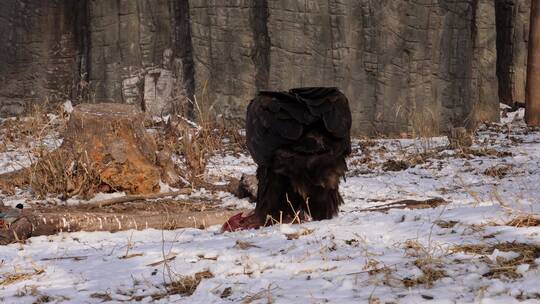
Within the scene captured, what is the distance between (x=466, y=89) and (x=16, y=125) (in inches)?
290

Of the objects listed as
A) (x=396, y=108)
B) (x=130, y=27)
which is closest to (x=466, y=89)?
(x=396, y=108)

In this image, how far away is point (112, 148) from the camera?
7117 millimetres

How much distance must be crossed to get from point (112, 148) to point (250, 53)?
19.6 feet

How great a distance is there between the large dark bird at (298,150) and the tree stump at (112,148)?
2.46 metres

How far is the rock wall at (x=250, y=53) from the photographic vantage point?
1261 centimetres

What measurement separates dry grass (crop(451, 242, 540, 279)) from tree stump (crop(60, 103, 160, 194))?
455 cm

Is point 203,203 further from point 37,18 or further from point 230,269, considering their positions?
point 37,18

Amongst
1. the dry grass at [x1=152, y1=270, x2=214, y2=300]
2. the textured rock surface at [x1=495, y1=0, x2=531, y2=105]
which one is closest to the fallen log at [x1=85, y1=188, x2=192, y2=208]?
the dry grass at [x1=152, y1=270, x2=214, y2=300]

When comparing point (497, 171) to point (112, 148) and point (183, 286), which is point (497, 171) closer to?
point (112, 148)

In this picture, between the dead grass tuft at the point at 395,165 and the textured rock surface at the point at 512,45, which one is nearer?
the dead grass tuft at the point at 395,165

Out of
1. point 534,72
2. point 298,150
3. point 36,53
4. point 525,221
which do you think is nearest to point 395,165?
point 298,150

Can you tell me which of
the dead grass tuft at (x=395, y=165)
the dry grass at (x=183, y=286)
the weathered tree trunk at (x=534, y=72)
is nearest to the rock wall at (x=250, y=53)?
the weathered tree trunk at (x=534, y=72)

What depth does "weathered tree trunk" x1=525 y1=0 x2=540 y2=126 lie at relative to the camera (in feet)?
41.2

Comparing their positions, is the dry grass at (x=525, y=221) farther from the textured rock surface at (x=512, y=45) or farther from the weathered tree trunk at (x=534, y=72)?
the textured rock surface at (x=512, y=45)
